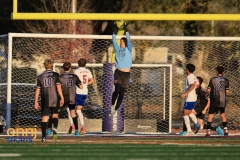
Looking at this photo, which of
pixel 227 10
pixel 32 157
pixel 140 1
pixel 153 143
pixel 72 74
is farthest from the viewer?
pixel 140 1

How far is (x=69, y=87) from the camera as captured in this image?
778 inches

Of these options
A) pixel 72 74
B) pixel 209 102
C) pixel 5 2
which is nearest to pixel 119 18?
pixel 72 74

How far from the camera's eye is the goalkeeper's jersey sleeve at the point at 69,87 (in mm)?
19734

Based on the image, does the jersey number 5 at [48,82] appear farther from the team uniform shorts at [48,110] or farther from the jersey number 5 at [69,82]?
the jersey number 5 at [69,82]

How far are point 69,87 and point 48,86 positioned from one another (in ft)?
6.23

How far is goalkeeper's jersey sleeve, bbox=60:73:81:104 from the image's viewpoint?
19.7m

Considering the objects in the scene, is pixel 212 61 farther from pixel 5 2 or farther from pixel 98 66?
pixel 5 2

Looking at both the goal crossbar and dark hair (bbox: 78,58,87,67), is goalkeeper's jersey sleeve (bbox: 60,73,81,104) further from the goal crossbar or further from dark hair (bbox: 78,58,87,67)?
the goal crossbar

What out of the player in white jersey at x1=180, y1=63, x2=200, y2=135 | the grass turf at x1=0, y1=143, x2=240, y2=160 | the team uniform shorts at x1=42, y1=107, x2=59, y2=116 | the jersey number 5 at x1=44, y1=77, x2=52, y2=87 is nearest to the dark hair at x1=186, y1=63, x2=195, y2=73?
the player in white jersey at x1=180, y1=63, x2=200, y2=135

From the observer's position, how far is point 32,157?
13.3 metres

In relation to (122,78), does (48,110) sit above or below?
below

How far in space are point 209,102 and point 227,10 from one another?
1217cm

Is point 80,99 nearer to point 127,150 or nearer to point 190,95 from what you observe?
point 190,95

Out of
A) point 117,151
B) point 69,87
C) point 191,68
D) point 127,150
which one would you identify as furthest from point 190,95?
point 117,151
